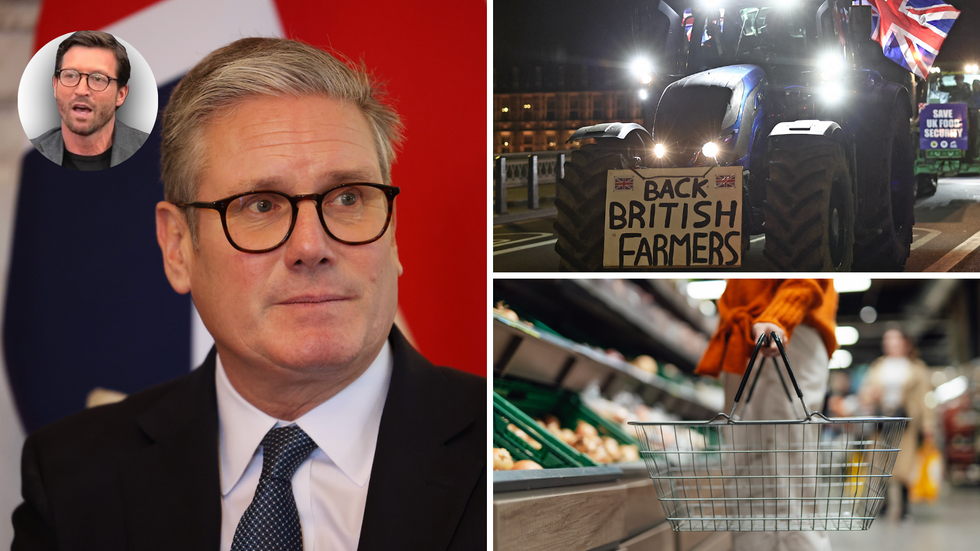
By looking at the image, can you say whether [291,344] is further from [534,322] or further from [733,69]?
[733,69]

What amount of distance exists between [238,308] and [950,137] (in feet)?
6.26

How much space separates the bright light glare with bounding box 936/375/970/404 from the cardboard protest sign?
7.25 m

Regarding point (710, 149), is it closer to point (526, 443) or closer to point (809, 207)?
point (809, 207)

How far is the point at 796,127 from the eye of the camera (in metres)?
1.87

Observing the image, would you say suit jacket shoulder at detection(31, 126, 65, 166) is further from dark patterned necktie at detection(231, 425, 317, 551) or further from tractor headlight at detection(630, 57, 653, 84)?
tractor headlight at detection(630, 57, 653, 84)

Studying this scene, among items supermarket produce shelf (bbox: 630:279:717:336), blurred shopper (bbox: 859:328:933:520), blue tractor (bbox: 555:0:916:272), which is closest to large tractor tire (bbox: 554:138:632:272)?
blue tractor (bbox: 555:0:916:272)

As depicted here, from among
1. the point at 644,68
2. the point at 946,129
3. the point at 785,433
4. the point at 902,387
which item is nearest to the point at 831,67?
the point at 946,129

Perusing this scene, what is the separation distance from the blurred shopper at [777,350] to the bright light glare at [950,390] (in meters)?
6.97

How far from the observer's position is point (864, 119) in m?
1.89

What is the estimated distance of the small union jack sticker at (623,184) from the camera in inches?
76.0

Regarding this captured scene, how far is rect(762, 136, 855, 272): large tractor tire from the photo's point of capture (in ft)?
6.13

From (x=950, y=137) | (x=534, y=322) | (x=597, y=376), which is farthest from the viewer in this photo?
(x=597, y=376)

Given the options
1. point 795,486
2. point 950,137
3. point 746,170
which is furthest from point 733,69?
point 795,486

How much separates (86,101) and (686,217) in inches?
66.6
